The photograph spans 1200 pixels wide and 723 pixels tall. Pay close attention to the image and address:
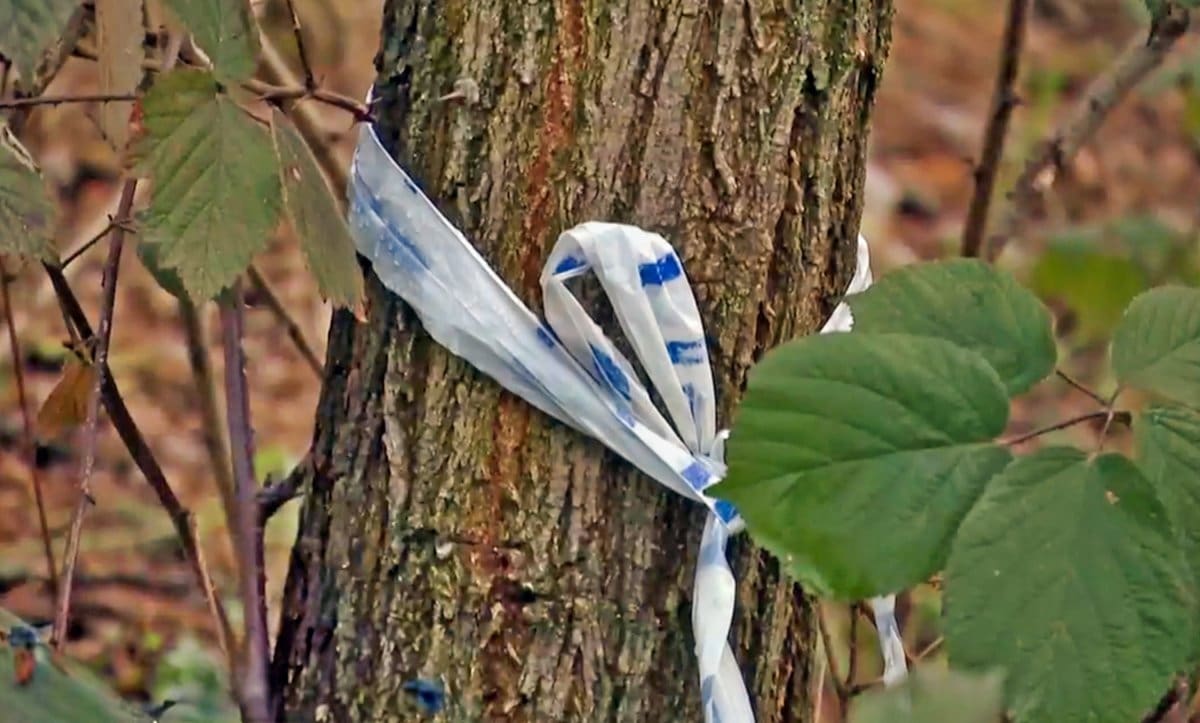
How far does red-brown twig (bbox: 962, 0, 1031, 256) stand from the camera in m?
1.55

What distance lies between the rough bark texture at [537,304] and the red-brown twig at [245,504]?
0.08 meters

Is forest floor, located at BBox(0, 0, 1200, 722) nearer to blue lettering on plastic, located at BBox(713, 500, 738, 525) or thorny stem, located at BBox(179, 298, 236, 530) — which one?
thorny stem, located at BBox(179, 298, 236, 530)

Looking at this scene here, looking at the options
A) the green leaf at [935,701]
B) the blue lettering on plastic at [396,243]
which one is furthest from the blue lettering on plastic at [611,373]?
the green leaf at [935,701]

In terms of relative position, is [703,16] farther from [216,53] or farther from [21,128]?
[21,128]

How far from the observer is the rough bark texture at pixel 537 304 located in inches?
35.6

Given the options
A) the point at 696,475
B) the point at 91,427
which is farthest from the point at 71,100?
the point at 696,475

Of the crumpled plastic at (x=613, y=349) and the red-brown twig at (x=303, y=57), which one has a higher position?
the red-brown twig at (x=303, y=57)

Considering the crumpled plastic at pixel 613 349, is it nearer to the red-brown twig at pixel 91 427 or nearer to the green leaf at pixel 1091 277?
the red-brown twig at pixel 91 427

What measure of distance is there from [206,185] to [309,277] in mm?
417

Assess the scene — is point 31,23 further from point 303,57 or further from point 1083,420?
point 1083,420

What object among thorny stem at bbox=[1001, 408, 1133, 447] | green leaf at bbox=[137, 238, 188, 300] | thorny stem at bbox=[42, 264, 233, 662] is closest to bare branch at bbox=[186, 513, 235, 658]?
thorny stem at bbox=[42, 264, 233, 662]

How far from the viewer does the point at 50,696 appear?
2.23ft

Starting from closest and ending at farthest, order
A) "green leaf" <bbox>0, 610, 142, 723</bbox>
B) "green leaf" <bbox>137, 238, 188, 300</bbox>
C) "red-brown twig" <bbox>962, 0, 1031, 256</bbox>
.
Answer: "green leaf" <bbox>0, 610, 142, 723</bbox> < "green leaf" <bbox>137, 238, 188, 300</bbox> < "red-brown twig" <bbox>962, 0, 1031, 256</bbox>

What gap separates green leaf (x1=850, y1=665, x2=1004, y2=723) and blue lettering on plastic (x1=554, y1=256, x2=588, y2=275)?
48 cm
